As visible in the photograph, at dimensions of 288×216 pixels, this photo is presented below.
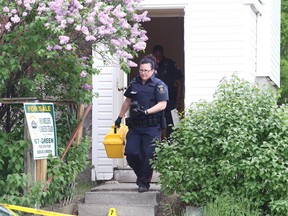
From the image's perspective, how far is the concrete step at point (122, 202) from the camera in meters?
8.86

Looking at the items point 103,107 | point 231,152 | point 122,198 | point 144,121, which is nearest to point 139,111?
point 144,121

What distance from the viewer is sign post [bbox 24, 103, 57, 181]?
7676 millimetres

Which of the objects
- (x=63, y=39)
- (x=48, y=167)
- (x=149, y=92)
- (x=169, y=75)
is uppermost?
(x=63, y=39)

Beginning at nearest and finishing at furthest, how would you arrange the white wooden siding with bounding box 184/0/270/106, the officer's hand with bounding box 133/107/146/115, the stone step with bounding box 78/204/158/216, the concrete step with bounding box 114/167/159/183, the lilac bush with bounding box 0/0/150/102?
the lilac bush with bounding box 0/0/150/102
the stone step with bounding box 78/204/158/216
the officer's hand with bounding box 133/107/146/115
the concrete step with bounding box 114/167/159/183
the white wooden siding with bounding box 184/0/270/106

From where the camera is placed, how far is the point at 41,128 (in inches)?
307

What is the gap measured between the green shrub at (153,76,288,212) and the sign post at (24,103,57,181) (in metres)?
1.33

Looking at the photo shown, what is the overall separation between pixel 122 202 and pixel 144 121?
1.02m

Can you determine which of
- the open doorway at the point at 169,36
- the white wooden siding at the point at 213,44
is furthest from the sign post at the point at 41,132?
the open doorway at the point at 169,36

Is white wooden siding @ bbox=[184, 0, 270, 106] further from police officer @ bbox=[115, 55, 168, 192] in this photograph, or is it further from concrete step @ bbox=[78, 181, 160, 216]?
concrete step @ bbox=[78, 181, 160, 216]

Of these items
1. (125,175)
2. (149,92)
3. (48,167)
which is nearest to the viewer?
(48,167)

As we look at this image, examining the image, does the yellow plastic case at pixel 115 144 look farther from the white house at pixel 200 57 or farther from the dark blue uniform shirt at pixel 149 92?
the white house at pixel 200 57

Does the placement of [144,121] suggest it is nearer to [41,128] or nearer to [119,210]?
[119,210]

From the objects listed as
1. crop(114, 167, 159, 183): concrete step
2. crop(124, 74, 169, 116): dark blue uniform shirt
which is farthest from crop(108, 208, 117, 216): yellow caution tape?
crop(114, 167, 159, 183): concrete step

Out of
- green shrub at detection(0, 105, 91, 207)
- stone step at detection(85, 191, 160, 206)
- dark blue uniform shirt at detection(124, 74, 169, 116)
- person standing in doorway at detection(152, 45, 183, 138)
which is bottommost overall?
stone step at detection(85, 191, 160, 206)
